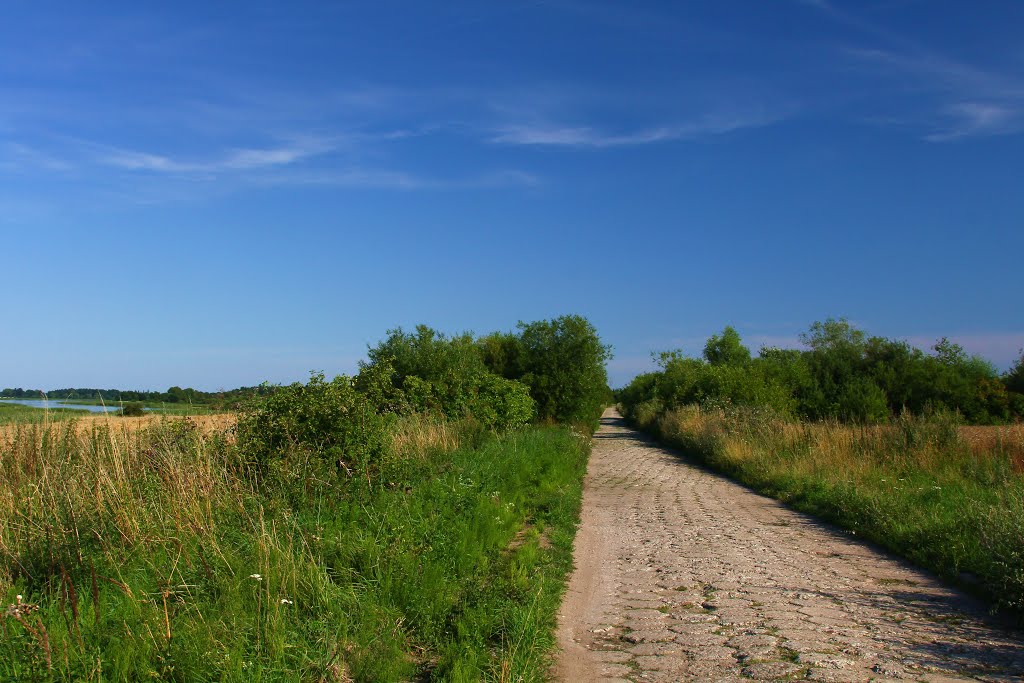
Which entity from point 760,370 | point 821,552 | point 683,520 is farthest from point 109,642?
point 760,370

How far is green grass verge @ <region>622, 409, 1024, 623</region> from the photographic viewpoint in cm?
789

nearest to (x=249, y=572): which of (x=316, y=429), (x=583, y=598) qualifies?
(x=583, y=598)

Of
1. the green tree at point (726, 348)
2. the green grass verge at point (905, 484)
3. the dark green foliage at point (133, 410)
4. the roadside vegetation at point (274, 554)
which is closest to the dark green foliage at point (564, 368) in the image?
the green grass verge at point (905, 484)

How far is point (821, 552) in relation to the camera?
944cm

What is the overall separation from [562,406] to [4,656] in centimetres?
2961

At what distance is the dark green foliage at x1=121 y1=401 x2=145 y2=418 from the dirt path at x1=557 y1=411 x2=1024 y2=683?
20.7 feet

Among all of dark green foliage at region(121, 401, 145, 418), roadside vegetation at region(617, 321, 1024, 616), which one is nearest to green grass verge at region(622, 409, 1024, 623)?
roadside vegetation at region(617, 321, 1024, 616)

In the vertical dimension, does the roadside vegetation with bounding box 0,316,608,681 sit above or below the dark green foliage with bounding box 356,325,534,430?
below

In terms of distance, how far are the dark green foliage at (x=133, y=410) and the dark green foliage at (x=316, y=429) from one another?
1.45 metres

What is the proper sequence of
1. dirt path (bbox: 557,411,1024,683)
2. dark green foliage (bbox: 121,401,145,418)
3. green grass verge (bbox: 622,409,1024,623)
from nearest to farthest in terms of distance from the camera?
dirt path (bbox: 557,411,1024,683) < green grass verge (bbox: 622,409,1024,623) < dark green foliage (bbox: 121,401,145,418)

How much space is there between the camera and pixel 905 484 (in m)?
13.5

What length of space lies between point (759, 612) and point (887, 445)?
13.0 meters

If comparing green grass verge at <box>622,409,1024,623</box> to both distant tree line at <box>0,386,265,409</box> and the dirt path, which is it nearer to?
the dirt path

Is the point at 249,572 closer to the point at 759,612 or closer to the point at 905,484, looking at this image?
the point at 759,612
